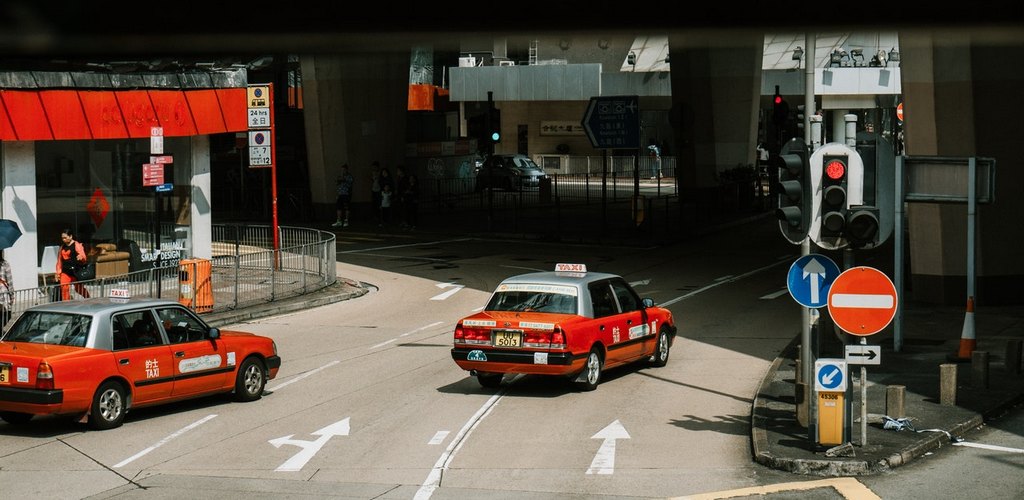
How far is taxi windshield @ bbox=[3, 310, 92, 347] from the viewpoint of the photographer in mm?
14414

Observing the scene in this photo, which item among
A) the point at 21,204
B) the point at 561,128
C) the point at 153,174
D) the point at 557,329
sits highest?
the point at 561,128

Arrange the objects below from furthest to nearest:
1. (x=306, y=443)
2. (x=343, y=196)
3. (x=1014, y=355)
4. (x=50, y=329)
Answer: (x=343, y=196), (x=1014, y=355), (x=50, y=329), (x=306, y=443)

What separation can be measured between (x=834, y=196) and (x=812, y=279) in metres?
1.00

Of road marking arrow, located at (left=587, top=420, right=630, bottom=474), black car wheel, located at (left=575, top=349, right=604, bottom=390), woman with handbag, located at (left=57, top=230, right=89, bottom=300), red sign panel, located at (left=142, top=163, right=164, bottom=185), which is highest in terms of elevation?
red sign panel, located at (left=142, top=163, right=164, bottom=185)

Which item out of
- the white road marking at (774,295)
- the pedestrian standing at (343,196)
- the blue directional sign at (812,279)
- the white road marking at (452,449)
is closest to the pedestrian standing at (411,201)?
the pedestrian standing at (343,196)

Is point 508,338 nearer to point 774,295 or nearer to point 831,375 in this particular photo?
point 831,375

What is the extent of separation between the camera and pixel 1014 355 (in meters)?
17.4

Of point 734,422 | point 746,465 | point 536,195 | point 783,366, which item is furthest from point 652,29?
point 536,195

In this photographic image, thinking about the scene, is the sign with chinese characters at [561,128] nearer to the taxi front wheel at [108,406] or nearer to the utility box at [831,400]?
the taxi front wheel at [108,406]

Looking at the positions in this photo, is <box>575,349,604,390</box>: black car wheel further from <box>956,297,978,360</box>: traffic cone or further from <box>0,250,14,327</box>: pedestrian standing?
<box>0,250,14,327</box>: pedestrian standing

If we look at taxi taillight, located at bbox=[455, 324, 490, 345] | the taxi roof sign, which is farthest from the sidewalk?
taxi taillight, located at bbox=[455, 324, 490, 345]

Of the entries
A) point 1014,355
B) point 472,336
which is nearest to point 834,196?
point 472,336

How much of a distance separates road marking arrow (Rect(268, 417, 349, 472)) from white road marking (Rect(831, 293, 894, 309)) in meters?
5.78

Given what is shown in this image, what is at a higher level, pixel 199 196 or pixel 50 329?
pixel 199 196
